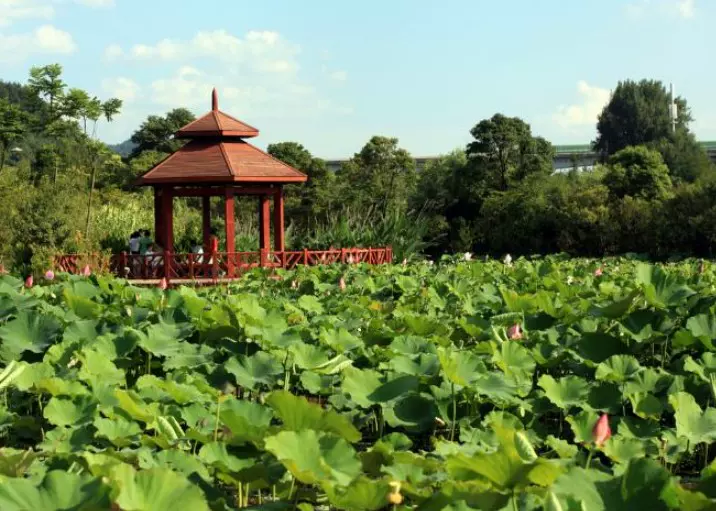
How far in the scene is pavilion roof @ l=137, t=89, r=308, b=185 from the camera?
16859 mm

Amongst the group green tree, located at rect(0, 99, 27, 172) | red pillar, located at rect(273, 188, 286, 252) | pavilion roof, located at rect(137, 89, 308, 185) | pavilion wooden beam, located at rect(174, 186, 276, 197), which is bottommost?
red pillar, located at rect(273, 188, 286, 252)

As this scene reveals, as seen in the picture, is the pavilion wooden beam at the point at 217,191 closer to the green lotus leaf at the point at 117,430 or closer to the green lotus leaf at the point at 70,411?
the green lotus leaf at the point at 70,411

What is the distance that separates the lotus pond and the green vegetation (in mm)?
11019

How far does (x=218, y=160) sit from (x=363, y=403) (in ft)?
46.5

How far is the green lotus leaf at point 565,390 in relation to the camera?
12.0 ft

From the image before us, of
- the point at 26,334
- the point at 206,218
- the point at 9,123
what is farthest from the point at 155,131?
the point at 26,334

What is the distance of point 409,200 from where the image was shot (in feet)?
126

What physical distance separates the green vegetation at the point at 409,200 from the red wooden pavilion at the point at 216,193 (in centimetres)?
125

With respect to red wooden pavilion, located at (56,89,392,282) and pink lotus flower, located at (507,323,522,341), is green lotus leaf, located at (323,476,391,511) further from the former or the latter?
red wooden pavilion, located at (56,89,392,282)

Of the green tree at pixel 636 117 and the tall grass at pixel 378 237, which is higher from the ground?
the green tree at pixel 636 117

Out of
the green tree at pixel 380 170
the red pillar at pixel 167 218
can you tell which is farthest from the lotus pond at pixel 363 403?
the green tree at pixel 380 170

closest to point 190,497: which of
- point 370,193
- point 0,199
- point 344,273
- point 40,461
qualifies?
point 40,461

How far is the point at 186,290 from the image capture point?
20.0ft

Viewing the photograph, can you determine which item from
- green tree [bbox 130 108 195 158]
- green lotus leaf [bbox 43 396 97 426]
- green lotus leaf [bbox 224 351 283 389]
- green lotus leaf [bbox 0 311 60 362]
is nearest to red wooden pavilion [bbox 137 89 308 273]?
green lotus leaf [bbox 0 311 60 362]
